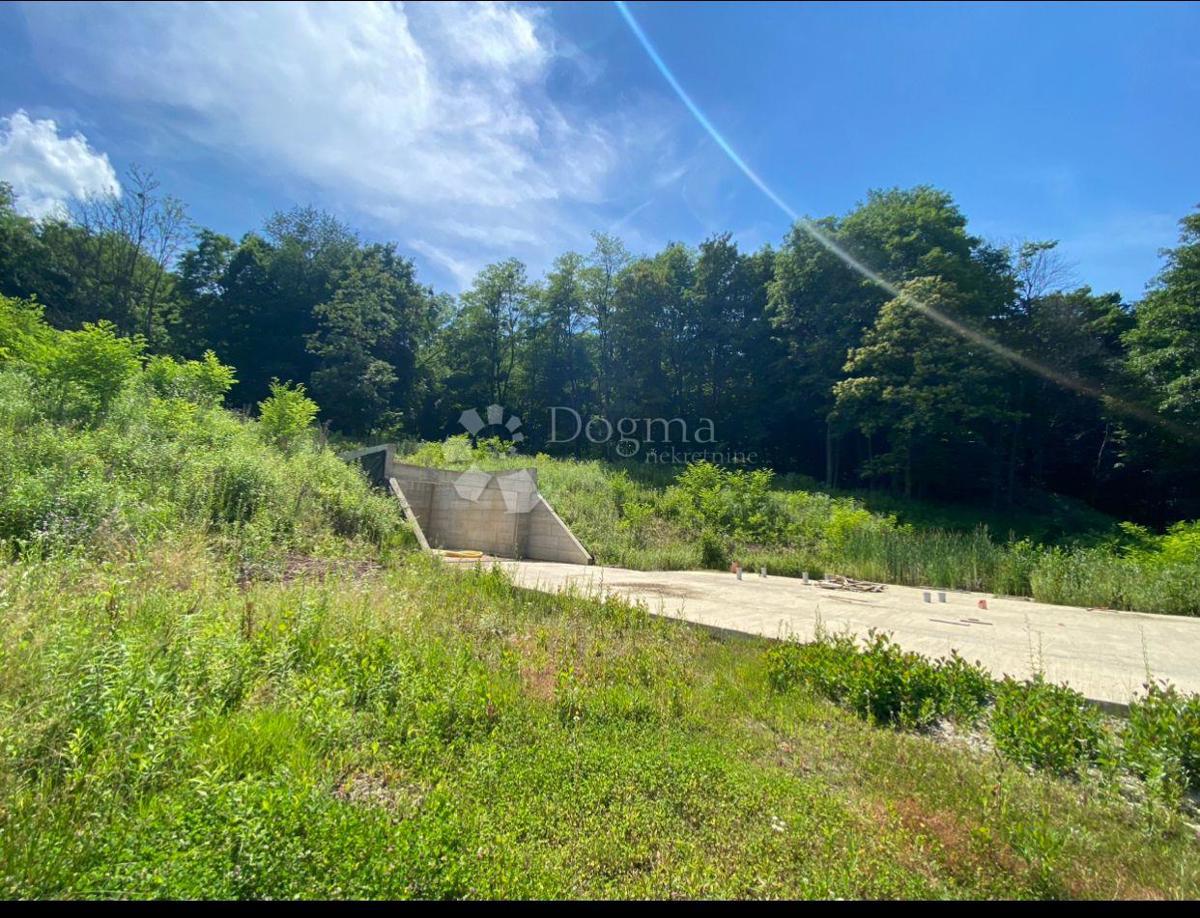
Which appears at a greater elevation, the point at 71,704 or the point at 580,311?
the point at 580,311

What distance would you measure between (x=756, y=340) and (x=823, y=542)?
47.9 feet

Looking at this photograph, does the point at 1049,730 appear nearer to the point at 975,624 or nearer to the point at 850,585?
the point at 975,624

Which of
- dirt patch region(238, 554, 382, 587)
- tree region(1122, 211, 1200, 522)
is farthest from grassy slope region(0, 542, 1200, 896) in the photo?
tree region(1122, 211, 1200, 522)

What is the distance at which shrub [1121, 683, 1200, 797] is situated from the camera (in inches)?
88.7

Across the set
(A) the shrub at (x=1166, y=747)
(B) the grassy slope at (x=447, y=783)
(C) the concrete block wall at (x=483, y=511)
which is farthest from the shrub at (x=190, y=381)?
(A) the shrub at (x=1166, y=747)

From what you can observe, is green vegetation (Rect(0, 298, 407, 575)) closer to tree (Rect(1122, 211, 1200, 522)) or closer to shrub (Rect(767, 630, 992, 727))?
shrub (Rect(767, 630, 992, 727))

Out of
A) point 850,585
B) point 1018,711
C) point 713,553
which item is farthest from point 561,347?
point 1018,711

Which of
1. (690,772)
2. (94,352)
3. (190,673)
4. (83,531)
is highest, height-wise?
(94,352)

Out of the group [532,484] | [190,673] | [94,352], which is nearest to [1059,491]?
[532,484]

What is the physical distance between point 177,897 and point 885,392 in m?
18.7

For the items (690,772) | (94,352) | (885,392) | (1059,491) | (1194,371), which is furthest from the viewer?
(1059,491)

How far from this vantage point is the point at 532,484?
453 inches

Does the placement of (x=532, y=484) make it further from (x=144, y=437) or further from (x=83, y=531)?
(x=83, y=531)

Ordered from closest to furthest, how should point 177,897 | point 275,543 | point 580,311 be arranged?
point 177,897, point 275,543, point 580,311
